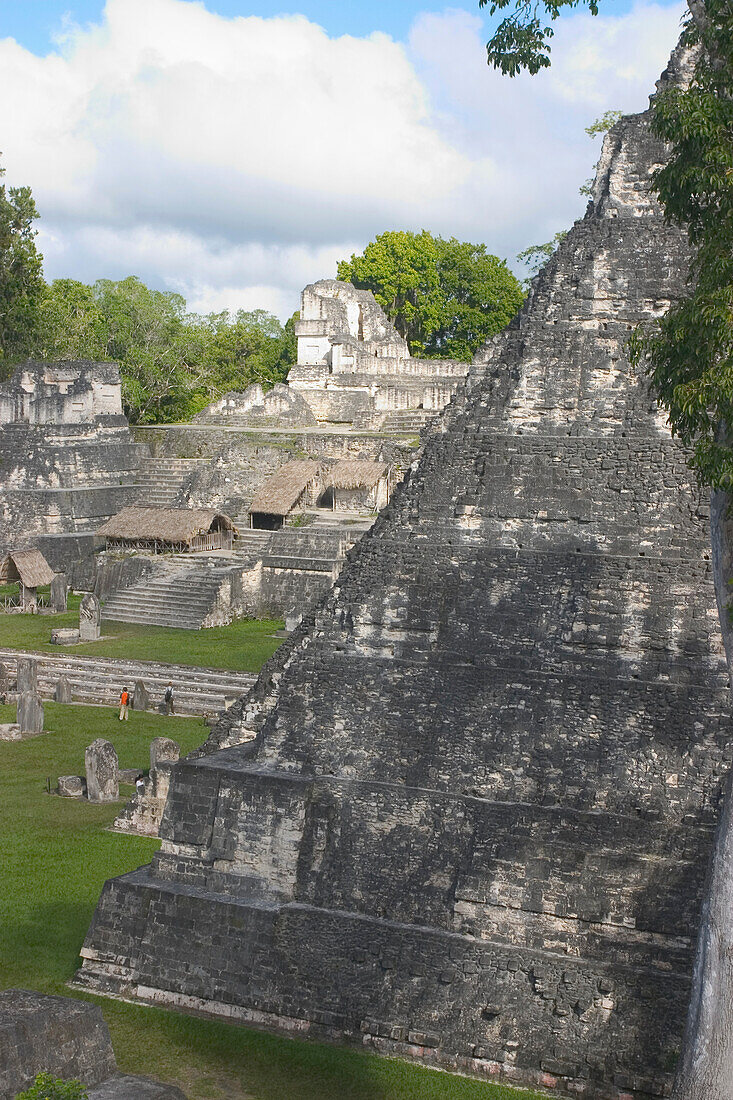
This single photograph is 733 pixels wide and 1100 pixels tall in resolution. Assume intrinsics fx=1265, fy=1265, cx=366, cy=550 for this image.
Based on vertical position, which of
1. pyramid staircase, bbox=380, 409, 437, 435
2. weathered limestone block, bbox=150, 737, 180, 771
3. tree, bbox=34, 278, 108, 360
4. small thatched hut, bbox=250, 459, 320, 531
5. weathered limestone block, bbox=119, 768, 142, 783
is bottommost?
weathered limestone block, bbox=119, 768, 142, 783

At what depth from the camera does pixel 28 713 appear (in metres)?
23.7

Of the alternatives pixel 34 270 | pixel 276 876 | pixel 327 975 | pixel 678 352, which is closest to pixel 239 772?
pixel 276 876

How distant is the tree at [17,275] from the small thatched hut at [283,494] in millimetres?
14118

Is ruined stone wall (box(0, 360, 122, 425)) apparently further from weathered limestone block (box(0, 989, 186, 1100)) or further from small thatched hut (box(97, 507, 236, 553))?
weathered limestone block (box(0, 989, 186, 1100))

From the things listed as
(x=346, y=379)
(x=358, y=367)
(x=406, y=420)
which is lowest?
(x=406, y=420)

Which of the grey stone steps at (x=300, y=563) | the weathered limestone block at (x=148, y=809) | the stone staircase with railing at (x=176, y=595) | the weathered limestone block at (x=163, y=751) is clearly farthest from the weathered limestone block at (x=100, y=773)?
the grey stone steps at (x=300, y=563)

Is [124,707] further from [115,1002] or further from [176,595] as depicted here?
[115,1002]

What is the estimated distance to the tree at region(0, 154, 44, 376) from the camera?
48250 mm

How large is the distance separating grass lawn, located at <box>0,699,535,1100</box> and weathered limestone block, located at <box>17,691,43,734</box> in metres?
1.68

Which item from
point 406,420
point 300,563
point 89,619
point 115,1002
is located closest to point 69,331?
point 406,420

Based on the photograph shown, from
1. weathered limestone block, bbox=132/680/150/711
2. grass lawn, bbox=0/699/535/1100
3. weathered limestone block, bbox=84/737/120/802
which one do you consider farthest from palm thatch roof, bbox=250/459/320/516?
weathered limestone block, bbox=84/737/120/802

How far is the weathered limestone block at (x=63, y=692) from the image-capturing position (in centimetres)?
2644

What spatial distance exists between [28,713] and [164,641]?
8644 millimetres

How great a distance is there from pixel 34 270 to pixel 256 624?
21.7m
